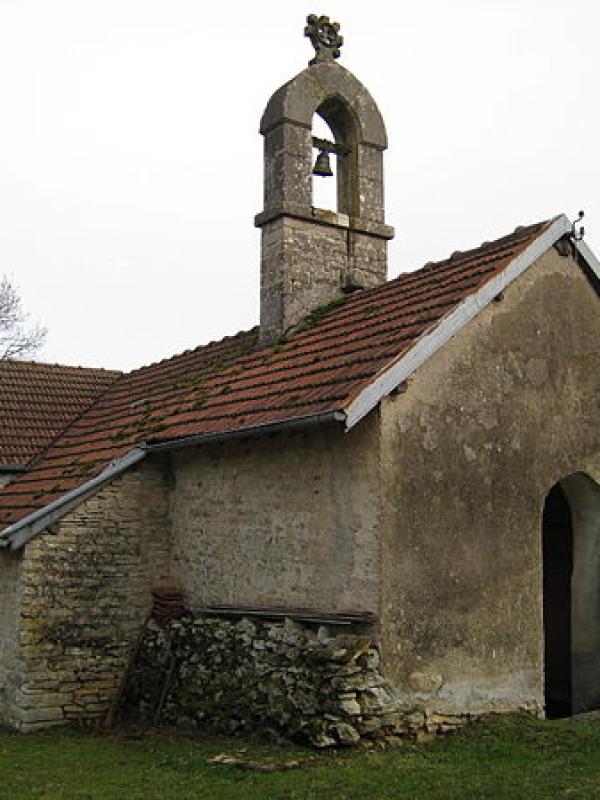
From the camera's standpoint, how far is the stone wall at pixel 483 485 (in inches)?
344

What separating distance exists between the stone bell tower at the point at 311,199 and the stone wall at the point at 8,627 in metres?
4.37

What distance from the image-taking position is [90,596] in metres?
11.0

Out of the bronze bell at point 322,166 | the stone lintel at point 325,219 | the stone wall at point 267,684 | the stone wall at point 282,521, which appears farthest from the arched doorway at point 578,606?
the bronze bell at point 322,166

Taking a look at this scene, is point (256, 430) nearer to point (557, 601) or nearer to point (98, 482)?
point (98, 482)

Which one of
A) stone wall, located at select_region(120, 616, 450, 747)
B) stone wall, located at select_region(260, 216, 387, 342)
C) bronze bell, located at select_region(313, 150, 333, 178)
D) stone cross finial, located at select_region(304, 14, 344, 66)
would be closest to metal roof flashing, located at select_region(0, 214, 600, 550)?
stone wall, located at select_region(120, 616, 450, 747)

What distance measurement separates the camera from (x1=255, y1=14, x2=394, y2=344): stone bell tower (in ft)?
42.4

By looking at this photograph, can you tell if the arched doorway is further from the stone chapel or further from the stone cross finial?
the stone cross finial

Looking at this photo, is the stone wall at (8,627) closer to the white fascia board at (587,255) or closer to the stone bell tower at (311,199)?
the stone bell tower at (311,199)

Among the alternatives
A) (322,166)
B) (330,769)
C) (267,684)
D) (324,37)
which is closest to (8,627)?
(267,684)

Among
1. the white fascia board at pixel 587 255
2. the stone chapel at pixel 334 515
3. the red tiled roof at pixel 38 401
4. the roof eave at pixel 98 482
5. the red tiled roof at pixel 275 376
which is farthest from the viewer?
the red tiled roof at pixel 38 401

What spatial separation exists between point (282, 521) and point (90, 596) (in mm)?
2769

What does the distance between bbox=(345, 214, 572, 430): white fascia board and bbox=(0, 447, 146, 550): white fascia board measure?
3854 millimetres

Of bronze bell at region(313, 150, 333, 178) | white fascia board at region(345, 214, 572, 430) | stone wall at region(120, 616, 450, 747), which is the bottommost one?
stone wall at region(120, 616, 450, 747)

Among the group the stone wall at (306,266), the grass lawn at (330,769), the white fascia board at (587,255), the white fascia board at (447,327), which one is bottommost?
the grass lawn at (330,769)
